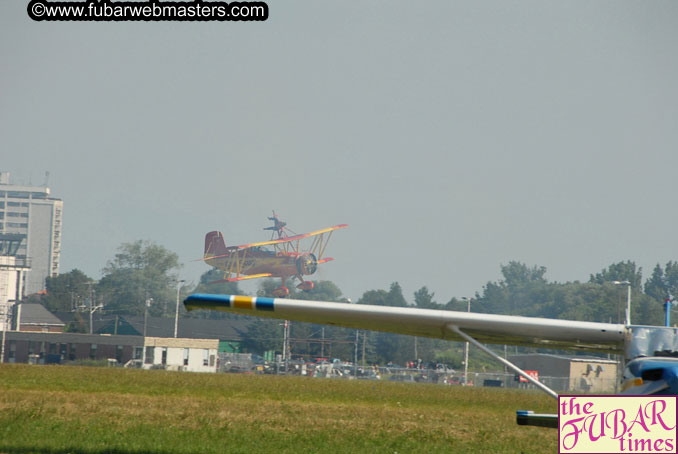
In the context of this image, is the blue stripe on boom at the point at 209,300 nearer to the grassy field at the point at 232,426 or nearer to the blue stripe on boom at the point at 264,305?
the blue stripe on boom at the point at 264,305

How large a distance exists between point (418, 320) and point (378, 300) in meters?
138

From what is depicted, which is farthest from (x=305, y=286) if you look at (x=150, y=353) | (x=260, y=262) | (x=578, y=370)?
(x=578, y=370)

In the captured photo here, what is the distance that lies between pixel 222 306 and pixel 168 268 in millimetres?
152536

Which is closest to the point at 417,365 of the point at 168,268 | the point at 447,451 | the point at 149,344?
the point at 149,344

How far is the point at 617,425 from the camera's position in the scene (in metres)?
8.38

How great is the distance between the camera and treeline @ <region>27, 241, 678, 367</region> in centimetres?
10669

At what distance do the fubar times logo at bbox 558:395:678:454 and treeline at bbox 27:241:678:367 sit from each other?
92.1m

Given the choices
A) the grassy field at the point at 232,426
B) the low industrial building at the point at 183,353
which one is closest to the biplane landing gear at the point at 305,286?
the low industrial building at the point at 183,353

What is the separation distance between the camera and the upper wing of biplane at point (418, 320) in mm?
12312

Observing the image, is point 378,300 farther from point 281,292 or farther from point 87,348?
point 87,348

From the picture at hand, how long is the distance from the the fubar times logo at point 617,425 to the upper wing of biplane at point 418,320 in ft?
12.1

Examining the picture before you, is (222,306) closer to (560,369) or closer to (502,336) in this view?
(502,336)

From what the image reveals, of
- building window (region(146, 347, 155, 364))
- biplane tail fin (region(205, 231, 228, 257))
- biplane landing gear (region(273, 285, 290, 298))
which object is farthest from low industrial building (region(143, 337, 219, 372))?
biplane tail fin (region(205, 231, 228, 257))

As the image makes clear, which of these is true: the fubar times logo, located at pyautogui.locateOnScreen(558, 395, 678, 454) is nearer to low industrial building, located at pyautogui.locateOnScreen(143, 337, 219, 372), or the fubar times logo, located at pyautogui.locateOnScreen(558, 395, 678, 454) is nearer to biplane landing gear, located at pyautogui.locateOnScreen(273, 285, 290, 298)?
low industrial building, located at pyautogui.locateOnScreen(143, 337, 219, 372)
